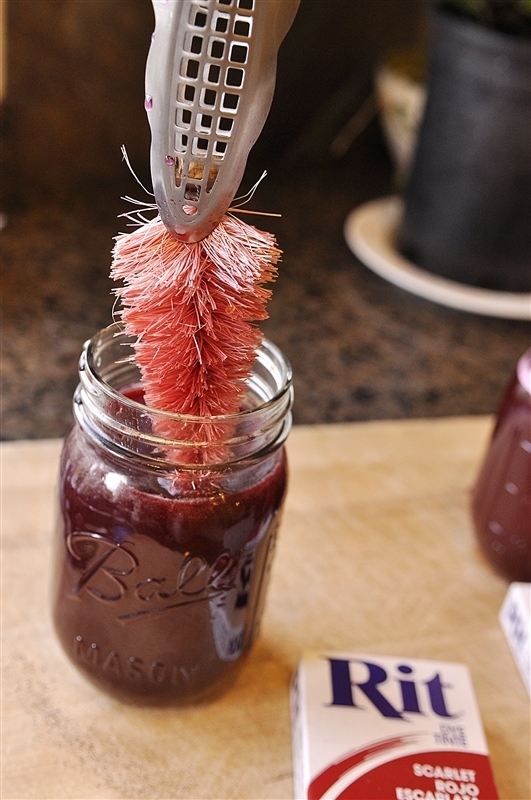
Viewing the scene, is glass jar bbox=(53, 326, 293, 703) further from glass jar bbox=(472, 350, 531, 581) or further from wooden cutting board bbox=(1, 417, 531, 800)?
glass jar bbox=(472, 350, 531, 581)

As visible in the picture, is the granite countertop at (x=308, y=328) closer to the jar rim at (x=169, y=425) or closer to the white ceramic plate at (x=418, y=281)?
the white ceramic plate at (x=418, y=281)

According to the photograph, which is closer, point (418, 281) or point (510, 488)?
point (510, 488)

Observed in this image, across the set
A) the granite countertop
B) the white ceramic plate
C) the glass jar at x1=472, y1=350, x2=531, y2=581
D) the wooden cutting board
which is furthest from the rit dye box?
the white ceramic plate

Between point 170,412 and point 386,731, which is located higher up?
point 170,412

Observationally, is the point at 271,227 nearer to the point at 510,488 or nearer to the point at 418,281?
the point at 418,281

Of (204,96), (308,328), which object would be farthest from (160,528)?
(308,328)

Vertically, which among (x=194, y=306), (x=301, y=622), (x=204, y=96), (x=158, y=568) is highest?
(x=204, y=96)

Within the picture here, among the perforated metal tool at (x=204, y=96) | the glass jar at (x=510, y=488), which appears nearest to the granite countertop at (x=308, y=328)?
the glass jar at (x=510, y=488)
